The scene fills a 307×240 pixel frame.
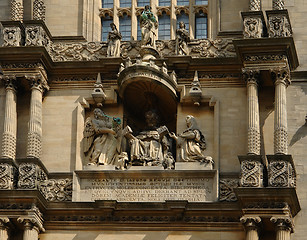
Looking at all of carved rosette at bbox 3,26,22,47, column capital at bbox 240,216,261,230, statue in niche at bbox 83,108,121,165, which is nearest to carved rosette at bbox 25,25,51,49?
carved rosette at bbox 3,26,22,47

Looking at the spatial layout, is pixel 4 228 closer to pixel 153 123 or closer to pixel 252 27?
pixel 153 123

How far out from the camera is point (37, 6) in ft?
103

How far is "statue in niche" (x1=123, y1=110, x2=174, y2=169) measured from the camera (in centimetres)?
3011

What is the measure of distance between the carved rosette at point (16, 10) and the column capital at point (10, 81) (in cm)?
159

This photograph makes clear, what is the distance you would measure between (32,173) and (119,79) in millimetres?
3083

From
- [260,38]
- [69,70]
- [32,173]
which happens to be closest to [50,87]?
[69,70]

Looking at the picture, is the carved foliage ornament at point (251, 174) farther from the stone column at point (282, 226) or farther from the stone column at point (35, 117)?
the stone column at point (35, 117)

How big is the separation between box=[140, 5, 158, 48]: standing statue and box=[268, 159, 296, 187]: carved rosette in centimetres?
442

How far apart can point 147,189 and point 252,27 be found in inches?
178

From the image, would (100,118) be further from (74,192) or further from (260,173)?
Result: (260,173)

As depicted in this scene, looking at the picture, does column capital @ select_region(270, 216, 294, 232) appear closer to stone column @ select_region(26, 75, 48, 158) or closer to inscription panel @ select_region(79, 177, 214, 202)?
inscription panel @ select_region(79, 177, 214, 202)

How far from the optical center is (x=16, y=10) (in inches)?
1241

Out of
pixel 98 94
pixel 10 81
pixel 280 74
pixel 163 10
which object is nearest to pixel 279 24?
pixel 280 74

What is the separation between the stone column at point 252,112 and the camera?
2936cm
